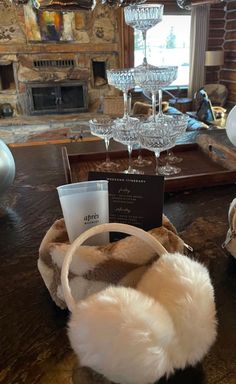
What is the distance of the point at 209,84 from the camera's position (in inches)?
246

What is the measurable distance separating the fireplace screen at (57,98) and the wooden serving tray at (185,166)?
15.0 feet

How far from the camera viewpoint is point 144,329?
0.33 m

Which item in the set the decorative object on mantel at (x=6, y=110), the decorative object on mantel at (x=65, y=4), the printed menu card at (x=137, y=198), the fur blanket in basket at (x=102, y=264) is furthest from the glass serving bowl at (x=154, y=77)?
the decorative object on mantel at (x=6, y=110)

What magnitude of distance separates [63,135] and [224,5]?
12.9ft

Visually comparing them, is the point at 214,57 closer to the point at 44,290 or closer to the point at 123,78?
the point at 123,78

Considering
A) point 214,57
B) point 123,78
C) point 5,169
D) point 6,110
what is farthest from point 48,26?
point 5,169

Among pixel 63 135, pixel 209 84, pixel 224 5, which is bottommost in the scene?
pixel 63 135

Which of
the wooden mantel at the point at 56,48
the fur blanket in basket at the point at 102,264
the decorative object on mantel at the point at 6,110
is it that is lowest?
the decorative object on mantel at the point at 6,110

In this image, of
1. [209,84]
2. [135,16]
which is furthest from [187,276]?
[209,84]

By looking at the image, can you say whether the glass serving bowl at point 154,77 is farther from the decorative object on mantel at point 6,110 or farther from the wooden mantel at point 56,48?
the decorative object on mantel at point 6,110

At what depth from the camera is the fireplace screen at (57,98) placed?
5.48 m

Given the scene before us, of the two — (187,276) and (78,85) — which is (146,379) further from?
(78,85)

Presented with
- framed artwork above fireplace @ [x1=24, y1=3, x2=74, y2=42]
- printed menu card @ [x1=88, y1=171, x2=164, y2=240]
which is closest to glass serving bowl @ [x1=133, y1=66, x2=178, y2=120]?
printed menu card @ [x1=88, y1=171, x2=164, y2=240]

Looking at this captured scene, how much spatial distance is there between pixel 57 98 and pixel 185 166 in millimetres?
4798
